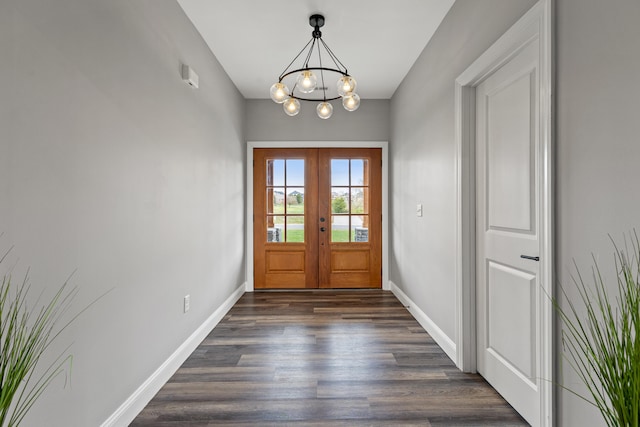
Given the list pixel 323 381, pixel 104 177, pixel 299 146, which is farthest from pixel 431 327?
pixel 299 146

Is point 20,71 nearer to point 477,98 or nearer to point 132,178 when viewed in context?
point 132,178

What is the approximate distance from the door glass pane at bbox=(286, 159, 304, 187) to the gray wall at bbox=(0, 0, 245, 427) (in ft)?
6.68

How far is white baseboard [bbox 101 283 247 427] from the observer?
5.74 ft

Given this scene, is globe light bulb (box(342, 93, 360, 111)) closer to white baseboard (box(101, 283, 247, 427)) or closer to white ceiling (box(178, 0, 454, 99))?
white ceiling (box(178, 0, 454, 99))

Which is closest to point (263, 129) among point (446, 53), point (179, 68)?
point (179, 68)

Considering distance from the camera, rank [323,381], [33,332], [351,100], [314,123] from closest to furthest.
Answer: [33,332] < [323,381] < [351,100] < [314,123]

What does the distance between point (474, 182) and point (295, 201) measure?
2.85m

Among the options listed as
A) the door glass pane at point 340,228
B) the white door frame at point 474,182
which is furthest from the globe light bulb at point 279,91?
the door glass pane at point 340,228

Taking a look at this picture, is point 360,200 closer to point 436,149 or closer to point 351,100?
point 436,149

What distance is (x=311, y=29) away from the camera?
2.91m

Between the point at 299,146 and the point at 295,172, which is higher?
the point at 299,146

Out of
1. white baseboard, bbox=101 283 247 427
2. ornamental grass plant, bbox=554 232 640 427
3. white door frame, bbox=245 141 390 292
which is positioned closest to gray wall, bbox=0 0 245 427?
white baseboard, bbox=101 283 247 427

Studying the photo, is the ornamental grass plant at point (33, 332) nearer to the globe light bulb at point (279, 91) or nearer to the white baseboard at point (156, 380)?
the white baseboard at point (156, 380)

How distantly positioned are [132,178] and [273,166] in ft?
9.95
